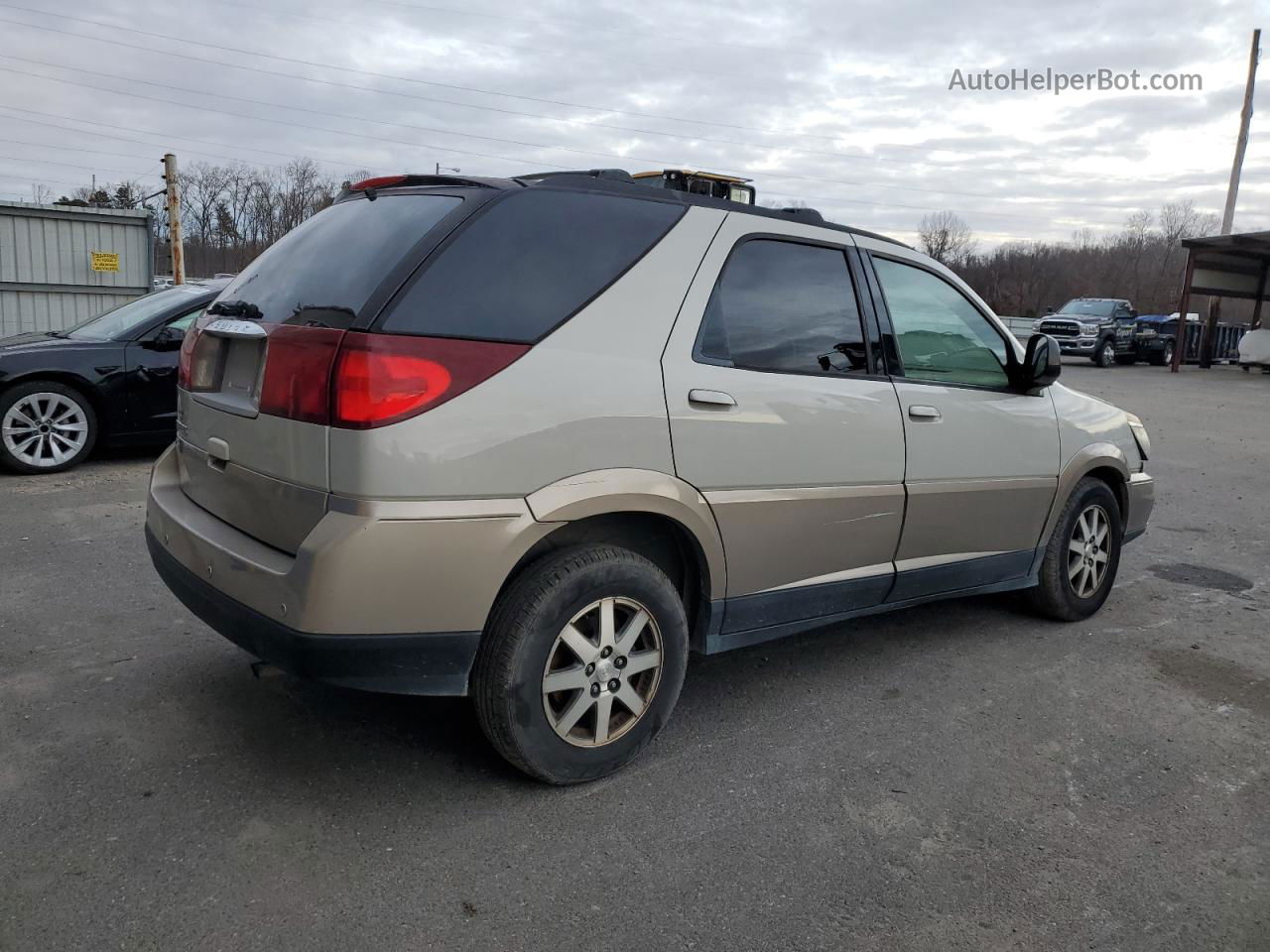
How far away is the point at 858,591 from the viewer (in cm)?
376

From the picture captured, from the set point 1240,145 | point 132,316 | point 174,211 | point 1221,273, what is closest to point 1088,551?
point 132,316

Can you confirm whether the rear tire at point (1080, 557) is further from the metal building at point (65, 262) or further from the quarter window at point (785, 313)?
the metal building at point (65, 262)

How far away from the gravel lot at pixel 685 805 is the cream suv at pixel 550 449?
380mm

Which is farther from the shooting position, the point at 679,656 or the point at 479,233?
the point at 679,656

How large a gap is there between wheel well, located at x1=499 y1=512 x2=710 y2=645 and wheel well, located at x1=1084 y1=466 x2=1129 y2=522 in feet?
8.63

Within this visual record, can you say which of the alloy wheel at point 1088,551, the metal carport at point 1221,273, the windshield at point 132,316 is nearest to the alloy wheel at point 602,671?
the alloy wheel at point 1088,551

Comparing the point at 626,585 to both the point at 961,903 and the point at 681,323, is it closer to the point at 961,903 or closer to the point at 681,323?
the point at 681,323

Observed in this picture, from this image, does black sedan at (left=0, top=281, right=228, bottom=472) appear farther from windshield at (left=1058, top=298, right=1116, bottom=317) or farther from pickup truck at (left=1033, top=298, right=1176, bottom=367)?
windshield at (left=1058, top=298, right=1116, bottom=317)

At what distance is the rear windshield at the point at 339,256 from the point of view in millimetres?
2770

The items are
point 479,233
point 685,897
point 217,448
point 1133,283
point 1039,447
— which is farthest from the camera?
point 1133,283

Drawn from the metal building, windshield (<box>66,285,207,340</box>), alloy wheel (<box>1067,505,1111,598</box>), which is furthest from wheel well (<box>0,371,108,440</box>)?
the metal building

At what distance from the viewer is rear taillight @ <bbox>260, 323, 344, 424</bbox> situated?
8.52ft

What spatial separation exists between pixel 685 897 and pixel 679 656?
0.81 metres

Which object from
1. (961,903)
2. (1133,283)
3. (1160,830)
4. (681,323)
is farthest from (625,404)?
(1133,283)
